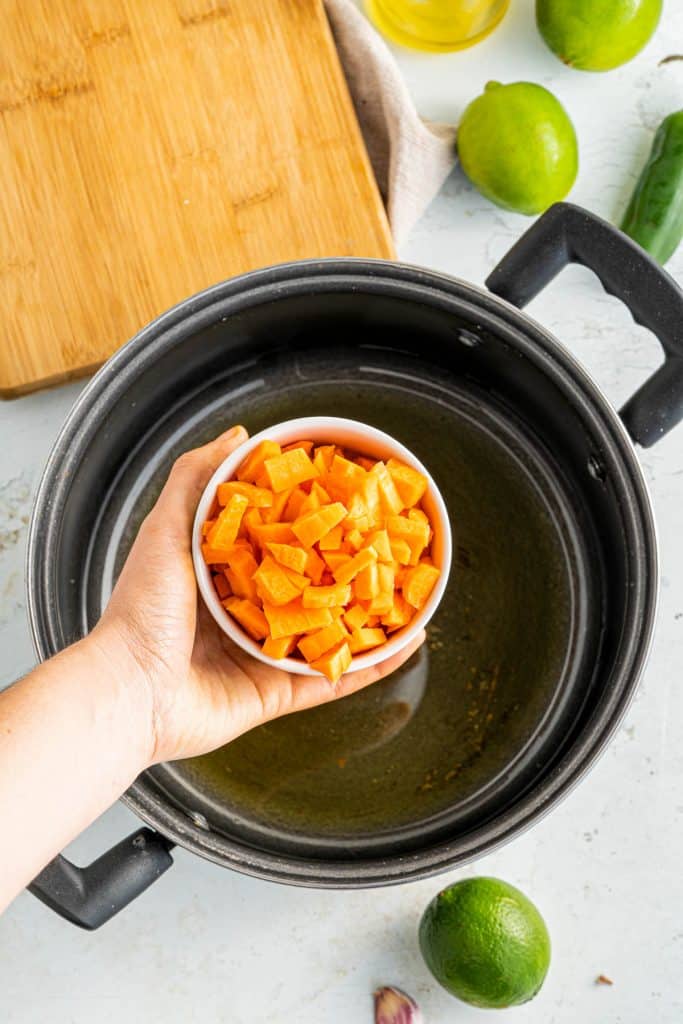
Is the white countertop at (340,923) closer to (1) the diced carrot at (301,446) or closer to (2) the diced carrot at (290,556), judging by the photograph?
(1) the diced carrot at (301,446)

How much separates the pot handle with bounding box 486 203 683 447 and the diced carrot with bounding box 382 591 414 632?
1.06 feet

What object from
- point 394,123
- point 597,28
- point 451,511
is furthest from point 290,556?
point 597,28

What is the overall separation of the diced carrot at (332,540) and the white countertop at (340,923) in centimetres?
51

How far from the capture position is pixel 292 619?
3.29 feet

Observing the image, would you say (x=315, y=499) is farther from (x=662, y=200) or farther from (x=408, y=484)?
(x=662, y=200)

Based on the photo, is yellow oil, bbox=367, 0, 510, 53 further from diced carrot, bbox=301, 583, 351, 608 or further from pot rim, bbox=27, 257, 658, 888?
diced carrot, bbox=301, 583, 351, 608

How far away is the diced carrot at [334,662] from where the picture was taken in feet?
3.27

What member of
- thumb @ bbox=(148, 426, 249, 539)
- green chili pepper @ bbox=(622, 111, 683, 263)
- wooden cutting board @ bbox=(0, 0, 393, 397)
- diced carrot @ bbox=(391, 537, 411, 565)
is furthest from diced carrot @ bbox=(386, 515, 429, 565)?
green chili pepper @ bbox=(622, 111, 683, 263)

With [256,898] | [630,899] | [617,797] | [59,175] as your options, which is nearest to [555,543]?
[617,797]

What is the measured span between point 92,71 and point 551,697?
0.98m

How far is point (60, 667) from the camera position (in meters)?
0.98

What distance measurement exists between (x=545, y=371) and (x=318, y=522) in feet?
1.24

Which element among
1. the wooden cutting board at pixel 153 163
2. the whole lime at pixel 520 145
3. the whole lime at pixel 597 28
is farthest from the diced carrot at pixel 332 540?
the whole lime at pixel 597 28

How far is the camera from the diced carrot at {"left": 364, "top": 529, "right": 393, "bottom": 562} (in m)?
1.01
